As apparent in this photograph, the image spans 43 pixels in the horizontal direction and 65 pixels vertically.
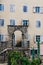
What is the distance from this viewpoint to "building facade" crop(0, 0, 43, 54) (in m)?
41.4

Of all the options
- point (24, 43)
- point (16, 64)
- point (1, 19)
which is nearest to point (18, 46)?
point (24, 43)

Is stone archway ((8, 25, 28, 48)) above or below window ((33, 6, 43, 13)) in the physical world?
below

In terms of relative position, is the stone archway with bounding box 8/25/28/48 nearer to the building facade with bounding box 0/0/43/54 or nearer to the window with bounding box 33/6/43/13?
the building facade with bounding box 0/0/43/54

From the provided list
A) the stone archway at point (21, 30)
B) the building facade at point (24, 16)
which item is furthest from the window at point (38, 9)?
the stone archway at point (21, 30)

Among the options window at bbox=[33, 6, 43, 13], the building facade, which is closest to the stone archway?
the building facade

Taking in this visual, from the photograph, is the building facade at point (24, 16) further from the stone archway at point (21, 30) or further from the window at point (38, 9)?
the stone archway at point (21, 30)

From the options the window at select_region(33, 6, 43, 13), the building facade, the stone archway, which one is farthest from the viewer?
the window at select_region(33, 6, 43, 13)

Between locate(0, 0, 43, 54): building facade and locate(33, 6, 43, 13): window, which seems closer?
locate(0, 0, 43, 54): building facade

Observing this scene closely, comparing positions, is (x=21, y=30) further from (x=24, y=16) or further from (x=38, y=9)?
(x=38, y=9)

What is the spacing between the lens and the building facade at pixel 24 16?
41406 mm

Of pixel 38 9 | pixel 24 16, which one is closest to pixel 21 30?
pixel 24 16

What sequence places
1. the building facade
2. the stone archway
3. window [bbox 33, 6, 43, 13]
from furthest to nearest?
window [bbox 33, 6, 43, 13] → the building facade → the stone archway

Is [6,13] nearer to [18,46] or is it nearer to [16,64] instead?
[18,46]

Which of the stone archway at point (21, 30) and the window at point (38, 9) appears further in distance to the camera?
the window at point (38, 9)
